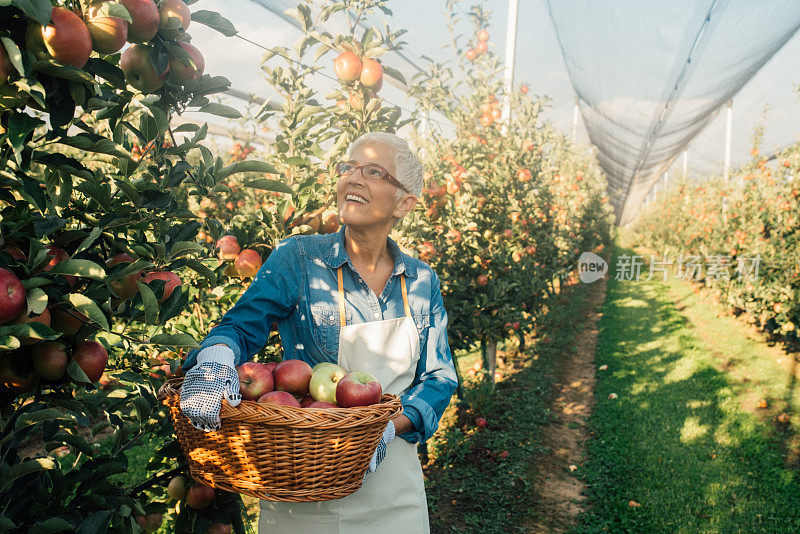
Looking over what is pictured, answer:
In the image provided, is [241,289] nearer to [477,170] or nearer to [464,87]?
[477,170]

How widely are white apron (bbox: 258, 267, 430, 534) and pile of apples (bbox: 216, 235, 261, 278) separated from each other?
0.54 m

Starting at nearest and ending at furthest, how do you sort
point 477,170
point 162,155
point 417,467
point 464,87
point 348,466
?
point 348,466 → point 162,155 → point 417,467 → point 477,170 → point 464,87

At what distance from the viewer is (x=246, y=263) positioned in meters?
2.05

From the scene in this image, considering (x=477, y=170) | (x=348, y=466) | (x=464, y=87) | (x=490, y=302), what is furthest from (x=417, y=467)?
(x=464, y=87)

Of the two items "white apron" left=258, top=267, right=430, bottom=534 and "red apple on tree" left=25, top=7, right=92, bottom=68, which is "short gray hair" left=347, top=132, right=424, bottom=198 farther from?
"red apple on tree" left=25, top=7, right=92, bottom=68

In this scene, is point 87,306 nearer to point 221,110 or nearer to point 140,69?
point 140,69

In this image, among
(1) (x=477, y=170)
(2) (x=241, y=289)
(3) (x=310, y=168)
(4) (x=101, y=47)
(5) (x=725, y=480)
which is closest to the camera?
(4) (x=101, y=47)

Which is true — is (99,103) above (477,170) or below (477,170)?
below

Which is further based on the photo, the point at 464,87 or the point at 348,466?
the point at 464,87

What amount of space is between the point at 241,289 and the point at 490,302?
2748mm

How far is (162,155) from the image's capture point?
1.38m

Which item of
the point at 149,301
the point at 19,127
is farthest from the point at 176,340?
the point at 19,127

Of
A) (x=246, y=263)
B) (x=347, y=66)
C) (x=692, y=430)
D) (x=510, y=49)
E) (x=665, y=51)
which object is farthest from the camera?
(x=665, y=51)

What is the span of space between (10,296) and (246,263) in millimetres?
1171
